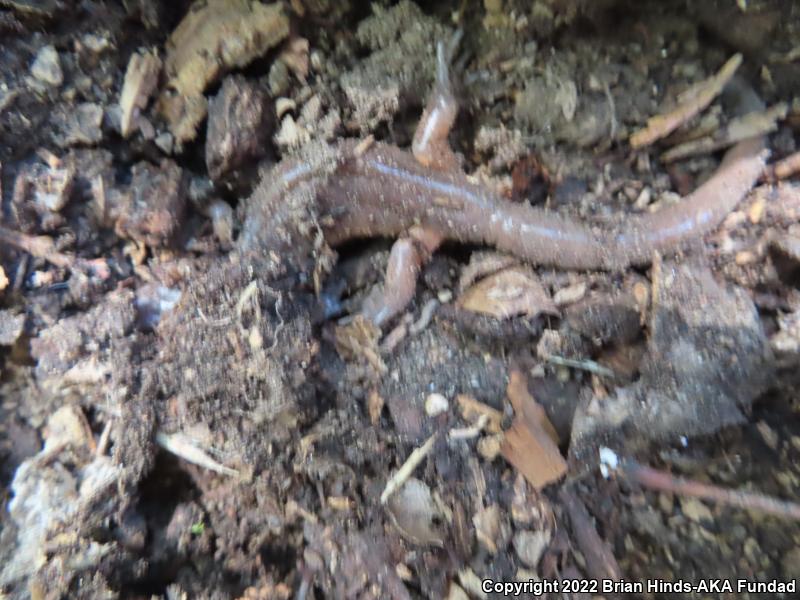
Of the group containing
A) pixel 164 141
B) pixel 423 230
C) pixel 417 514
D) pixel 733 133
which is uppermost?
pixel 164 141

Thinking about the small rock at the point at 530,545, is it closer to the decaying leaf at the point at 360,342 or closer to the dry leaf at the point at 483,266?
the decaying leaf at the point at 360,342

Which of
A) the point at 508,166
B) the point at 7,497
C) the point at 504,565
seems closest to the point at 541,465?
the point at 504,565

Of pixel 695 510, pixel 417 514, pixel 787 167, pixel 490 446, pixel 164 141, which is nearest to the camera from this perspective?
pixel 695 510

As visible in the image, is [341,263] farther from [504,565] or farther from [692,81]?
[692,81]

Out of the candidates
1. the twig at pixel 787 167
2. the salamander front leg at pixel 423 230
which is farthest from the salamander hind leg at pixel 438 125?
the twig at pixel 787 167

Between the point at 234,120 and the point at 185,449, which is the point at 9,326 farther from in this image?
the point at 234,120

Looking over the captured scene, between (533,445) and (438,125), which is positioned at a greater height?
(438,125)

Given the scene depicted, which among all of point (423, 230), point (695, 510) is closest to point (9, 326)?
point (423, 230)

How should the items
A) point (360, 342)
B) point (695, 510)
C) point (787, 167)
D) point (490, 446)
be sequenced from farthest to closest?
point (360, 342)
point (787, 167)
point (490, 446)
point (695, 510)
